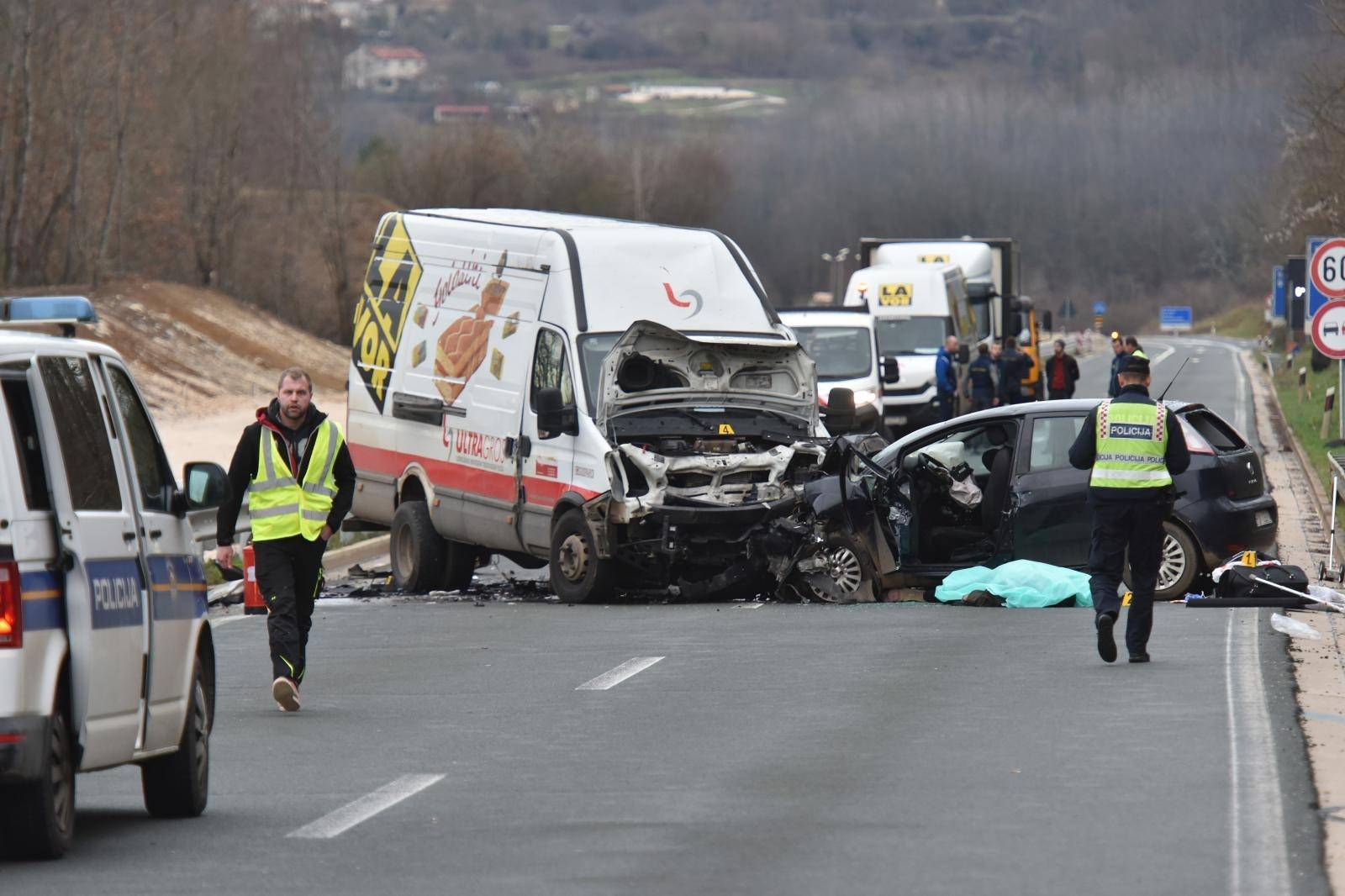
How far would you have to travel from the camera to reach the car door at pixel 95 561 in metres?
7.24

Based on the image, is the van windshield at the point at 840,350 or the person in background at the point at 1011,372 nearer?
the van windshield at the point at 840,350

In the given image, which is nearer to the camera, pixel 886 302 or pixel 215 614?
pixel 215 614

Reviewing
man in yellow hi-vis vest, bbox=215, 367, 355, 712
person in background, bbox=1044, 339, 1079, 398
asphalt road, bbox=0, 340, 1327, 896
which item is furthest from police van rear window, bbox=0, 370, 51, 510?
person in background, bbox=1044, 339, 1079, 398

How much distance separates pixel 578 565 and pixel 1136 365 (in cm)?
573

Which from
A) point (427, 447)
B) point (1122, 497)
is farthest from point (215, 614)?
point (1122, 497)

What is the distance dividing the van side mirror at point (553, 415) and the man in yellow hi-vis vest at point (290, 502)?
17.6ft

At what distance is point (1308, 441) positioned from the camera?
1288 inches

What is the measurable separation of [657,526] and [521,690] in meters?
4.71

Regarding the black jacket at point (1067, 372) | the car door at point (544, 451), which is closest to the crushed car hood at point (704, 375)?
the car door at point (544, 451)

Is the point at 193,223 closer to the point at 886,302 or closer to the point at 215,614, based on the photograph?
the point at 886,302

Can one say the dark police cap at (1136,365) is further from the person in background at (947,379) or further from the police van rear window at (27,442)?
the person in background at (947,379)

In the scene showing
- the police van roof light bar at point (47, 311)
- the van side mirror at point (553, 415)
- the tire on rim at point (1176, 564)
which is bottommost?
the tire on rim at point (1176, 564)

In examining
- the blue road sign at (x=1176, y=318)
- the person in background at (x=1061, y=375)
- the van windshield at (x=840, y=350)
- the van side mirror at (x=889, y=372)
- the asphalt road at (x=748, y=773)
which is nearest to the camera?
the asphalt road at (x=748, y=773)

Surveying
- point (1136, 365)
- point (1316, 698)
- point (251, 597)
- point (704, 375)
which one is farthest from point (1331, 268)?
point (1316, 698)
